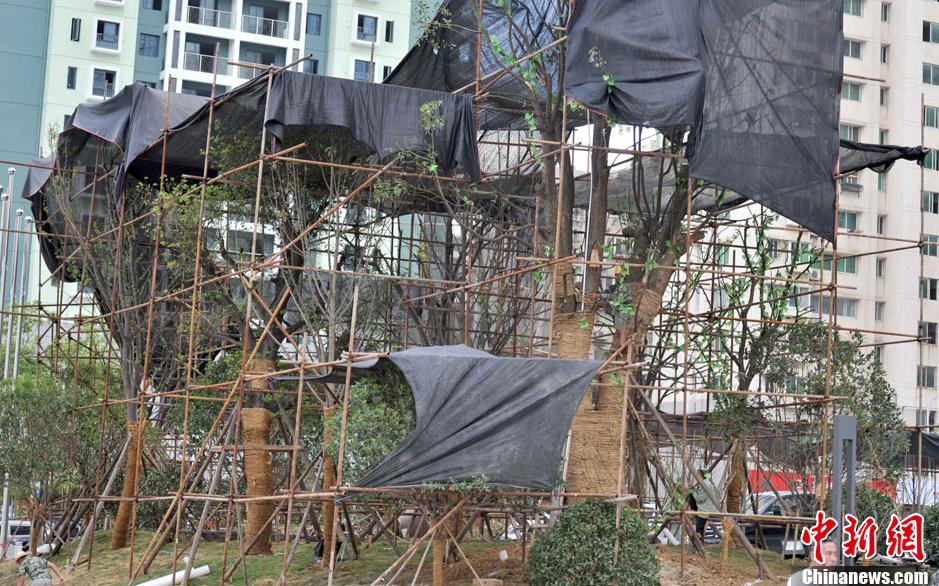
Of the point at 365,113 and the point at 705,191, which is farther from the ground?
the point at 365,113

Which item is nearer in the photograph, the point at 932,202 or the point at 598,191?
the point at 598,191

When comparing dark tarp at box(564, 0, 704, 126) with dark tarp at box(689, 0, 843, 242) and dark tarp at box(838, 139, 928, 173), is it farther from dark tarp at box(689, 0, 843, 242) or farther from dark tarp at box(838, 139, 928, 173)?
dark tarp at box(838, 139, 928, 173)

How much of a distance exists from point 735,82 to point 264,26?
4011 cm

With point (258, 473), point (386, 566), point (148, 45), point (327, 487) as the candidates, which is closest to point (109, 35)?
point (148, 45)

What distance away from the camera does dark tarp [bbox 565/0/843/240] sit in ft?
56.6

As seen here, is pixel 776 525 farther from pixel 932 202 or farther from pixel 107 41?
pixel 107 41

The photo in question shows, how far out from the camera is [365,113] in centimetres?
1895

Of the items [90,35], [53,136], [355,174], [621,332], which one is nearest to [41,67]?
[90,35]

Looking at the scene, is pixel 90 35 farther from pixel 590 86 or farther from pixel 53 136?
pixel 590 86

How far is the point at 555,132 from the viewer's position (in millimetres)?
19547

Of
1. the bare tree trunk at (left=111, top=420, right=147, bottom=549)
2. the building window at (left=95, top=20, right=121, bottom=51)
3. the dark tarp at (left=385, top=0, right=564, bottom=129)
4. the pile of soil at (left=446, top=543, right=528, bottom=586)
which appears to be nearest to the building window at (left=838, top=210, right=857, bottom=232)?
the building window at (left=95, top=20, right=121, bottom=51)

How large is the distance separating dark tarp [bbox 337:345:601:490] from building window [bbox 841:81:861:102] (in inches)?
1553

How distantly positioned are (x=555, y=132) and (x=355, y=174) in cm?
302

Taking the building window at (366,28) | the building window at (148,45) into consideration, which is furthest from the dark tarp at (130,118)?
the building window at (366,28)
